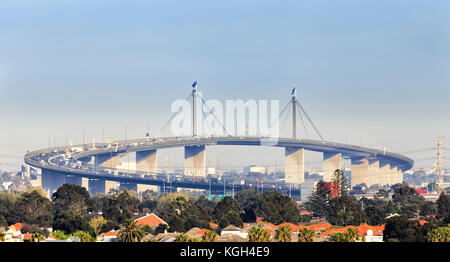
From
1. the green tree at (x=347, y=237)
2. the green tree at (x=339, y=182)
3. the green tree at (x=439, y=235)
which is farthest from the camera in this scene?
the green tree at (x=339, y=182)

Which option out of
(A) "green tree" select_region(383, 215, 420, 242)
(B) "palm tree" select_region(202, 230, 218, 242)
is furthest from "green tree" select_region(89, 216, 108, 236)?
(A) "green tree" select_region(383, 215, 420, 242)

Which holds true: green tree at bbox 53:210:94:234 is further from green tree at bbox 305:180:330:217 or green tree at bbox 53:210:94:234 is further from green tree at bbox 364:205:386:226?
green tree at bbox 305:180:330:217

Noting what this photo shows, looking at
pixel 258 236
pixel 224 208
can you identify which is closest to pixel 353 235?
pixel 258 236

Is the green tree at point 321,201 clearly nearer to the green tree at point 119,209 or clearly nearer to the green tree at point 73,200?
the green tree at point 119,209

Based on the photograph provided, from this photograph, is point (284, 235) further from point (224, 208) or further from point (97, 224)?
point (224, 208)

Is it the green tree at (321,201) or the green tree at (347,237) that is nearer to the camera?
the green tree at (347,237)

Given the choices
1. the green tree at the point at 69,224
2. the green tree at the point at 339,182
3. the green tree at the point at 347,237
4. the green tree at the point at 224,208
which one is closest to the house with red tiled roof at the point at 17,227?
the green tree at the point at 69,224
